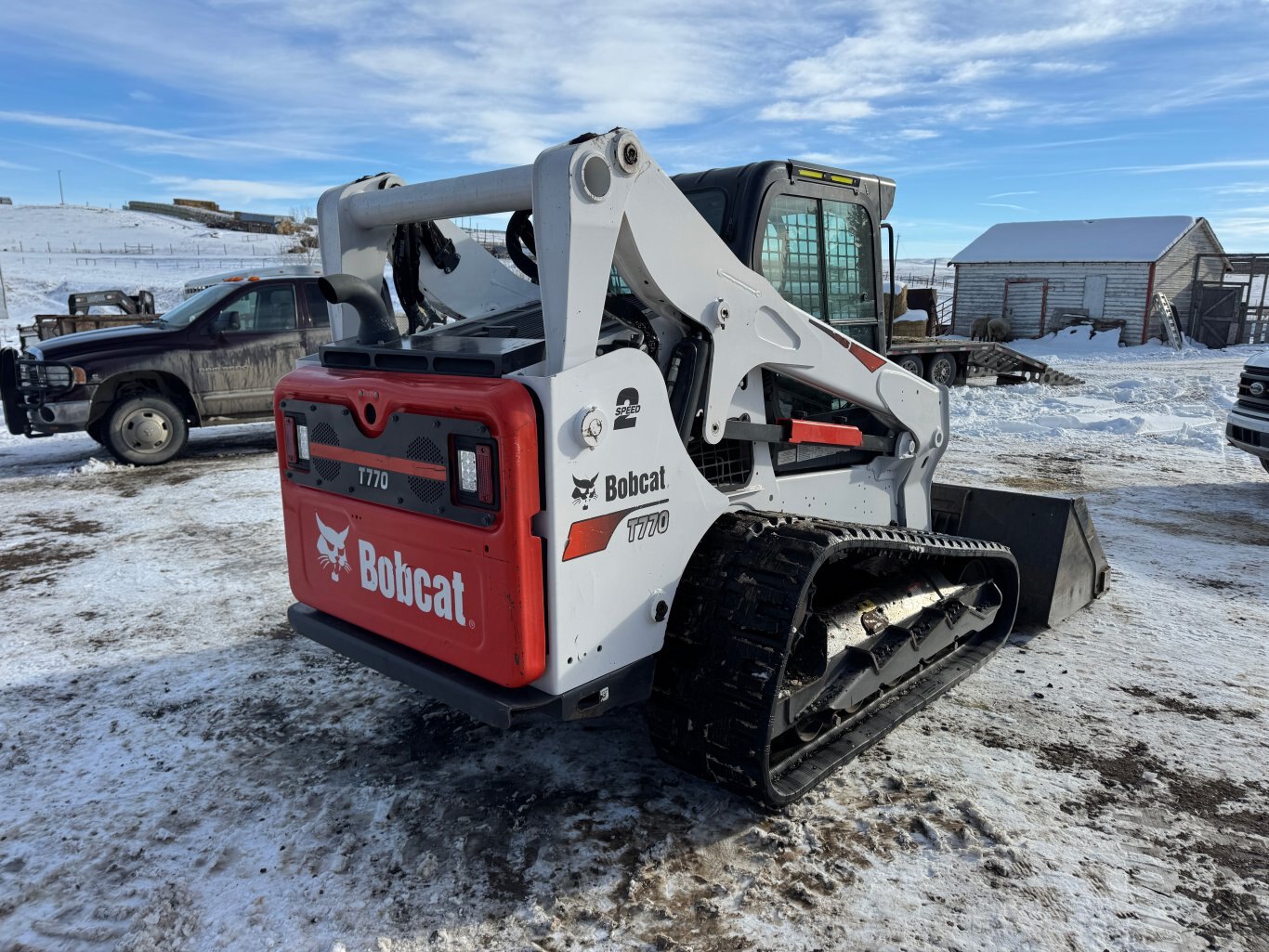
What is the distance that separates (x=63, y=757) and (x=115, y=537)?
12.4 feet

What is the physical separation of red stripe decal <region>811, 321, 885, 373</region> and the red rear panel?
5.44 feet

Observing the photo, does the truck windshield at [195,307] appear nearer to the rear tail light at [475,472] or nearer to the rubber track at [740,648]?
the rear tail light at [475,472]

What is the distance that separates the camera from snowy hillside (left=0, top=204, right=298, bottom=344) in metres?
33.2

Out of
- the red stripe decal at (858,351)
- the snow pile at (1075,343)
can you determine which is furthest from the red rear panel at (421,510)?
the snow pile at (1075,343)

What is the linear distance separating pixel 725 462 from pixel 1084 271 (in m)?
32.6

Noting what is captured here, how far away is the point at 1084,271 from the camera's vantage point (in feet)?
103

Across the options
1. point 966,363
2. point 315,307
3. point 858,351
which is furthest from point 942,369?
point 858,351

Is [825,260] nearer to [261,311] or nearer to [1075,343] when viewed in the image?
[261,311]

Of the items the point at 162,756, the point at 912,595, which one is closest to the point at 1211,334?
the point at 912,595

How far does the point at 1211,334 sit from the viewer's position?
32.1 m

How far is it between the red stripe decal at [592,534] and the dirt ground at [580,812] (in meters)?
1.09

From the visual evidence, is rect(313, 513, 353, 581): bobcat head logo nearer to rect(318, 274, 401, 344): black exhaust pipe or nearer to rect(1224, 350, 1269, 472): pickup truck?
rect(318, 274, 401, 344): black exhaust pipe

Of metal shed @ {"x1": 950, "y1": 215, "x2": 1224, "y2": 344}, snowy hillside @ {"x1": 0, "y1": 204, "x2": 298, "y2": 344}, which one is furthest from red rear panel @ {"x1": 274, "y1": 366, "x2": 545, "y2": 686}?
metal shed @ {"x1": 950, "y1": 215, "x2": 1224, "y2": 344}

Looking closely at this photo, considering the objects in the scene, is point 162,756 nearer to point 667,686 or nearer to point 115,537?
point 667,686
